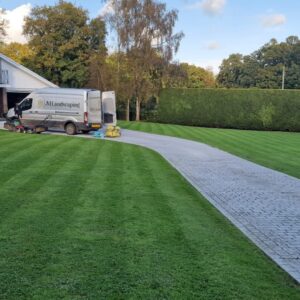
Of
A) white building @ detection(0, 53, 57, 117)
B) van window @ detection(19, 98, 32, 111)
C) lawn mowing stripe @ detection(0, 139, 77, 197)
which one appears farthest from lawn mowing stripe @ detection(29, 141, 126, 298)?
white building @ detection(0, 53, 57, 117)

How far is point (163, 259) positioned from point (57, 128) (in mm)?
21151

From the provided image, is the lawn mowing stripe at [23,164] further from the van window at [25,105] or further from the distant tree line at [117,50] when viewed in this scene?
the distant tree line at [117,50]

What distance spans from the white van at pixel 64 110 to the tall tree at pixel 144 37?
71.5ft

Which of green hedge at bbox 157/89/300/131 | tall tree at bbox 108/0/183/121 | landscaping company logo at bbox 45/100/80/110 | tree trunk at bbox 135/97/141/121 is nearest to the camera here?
landscaping company logo at bbox 45/100/80/110

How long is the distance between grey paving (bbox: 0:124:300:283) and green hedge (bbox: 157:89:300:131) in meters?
24.7

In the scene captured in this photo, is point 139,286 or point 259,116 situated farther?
point 259,116

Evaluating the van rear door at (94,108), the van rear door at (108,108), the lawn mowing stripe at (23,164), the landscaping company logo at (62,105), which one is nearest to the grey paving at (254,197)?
the lawn mowing stripe at (23,164)

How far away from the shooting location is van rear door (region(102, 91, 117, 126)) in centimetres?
2698

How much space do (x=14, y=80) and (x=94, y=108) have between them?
1651cm

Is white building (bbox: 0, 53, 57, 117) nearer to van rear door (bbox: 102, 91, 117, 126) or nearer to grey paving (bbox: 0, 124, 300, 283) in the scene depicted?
van rear door (bbox: 102, 91, 117, 126)

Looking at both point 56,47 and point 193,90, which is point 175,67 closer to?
point 193,90

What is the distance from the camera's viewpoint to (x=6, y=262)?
189 inches

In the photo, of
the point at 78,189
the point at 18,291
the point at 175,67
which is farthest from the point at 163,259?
the point at 175,67

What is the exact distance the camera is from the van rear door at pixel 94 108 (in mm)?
24453
